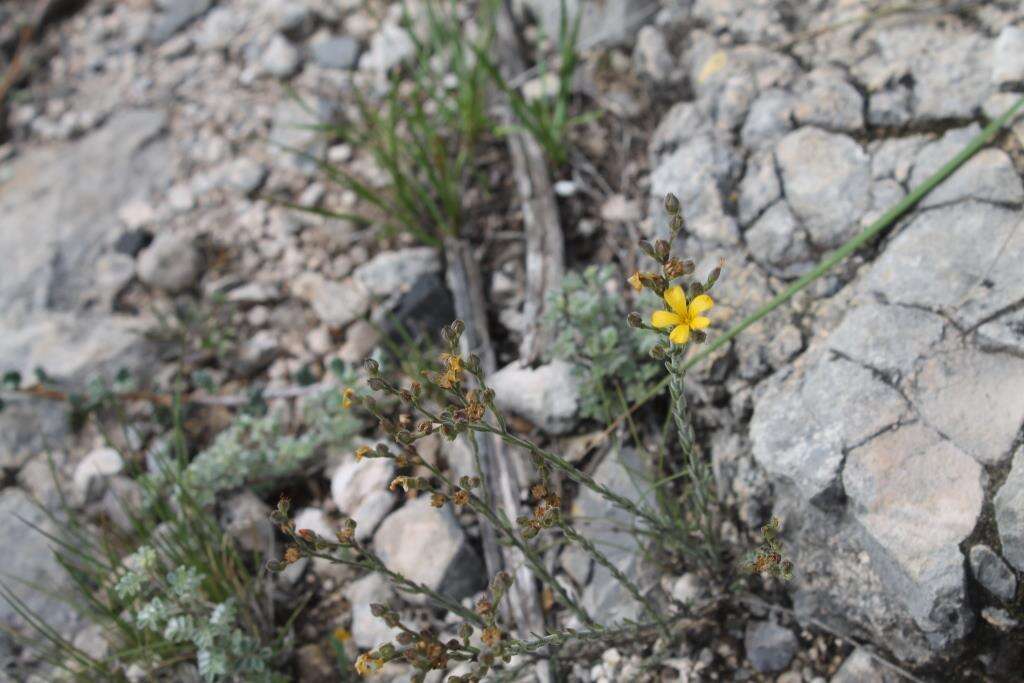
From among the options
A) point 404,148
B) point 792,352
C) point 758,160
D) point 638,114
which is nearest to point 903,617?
point 792,352

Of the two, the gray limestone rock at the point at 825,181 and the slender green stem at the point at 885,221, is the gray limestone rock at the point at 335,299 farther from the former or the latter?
the gray limestone rock at the point at 825,181

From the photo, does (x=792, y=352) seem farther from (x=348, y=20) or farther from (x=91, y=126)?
(x=91, y=126)

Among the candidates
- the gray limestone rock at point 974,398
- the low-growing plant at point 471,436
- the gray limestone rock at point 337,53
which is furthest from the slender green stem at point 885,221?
the gray limestone rock at point 337,53

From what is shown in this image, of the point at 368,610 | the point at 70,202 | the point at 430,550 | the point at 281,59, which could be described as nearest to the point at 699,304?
the point at 430,550

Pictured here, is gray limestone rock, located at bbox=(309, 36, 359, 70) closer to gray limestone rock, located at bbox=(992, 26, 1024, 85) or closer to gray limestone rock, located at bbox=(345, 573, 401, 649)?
gray limestone rock, located at bbox=(345, 573, 401, 649)

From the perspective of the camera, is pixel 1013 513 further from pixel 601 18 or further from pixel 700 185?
pixel 601 18

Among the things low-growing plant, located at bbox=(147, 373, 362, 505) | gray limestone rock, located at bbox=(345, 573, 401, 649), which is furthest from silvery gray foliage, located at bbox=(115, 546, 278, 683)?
low-growing plant, located at bbox=(147, 373, 362, 505)
